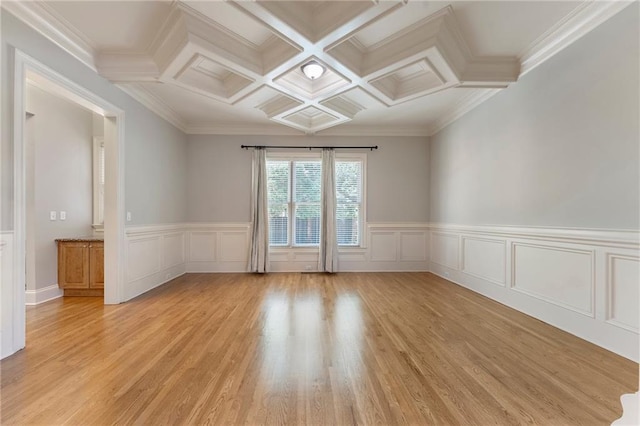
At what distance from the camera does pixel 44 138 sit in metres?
3.91

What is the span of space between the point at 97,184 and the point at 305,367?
4690mm

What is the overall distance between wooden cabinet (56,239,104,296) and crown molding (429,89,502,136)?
569 centimetres

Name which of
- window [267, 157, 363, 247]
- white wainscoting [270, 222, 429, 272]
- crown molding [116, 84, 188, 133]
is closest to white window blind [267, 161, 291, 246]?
window [267, 157, 363, 247]

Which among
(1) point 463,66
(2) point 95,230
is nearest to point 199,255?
(2) point 95,230

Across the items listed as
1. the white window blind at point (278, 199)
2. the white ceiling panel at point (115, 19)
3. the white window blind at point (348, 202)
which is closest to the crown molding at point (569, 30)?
the white window blind at point (348, 202)

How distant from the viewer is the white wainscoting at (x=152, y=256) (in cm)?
399

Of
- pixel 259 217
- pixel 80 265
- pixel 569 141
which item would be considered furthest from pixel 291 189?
pixel 569 141

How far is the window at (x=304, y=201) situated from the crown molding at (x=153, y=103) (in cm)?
182

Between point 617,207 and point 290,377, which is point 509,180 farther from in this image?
point 290,377

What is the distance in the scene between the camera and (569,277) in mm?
2797

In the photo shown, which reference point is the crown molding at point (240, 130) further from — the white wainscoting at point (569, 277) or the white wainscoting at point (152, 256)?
the white wainscoting at point (569, 277)

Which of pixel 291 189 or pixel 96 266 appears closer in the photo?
pixel 96 266

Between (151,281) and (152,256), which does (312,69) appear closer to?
(152,256)

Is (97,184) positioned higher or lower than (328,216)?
higher
